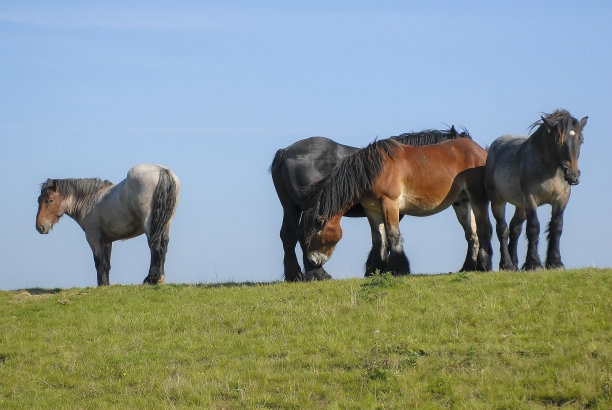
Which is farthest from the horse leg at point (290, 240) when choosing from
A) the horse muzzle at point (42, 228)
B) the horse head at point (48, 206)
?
the horse muzzle at point (42, 228)

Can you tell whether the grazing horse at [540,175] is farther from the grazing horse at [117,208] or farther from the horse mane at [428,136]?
the grazing horse at [117,208]

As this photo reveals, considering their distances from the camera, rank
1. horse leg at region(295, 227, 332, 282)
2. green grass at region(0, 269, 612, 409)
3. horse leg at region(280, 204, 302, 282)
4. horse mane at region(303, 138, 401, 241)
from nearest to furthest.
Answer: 1. green grass at region(0, 269, 612, 409)
2. horse mane at region(303, 138, 401, 241)
3. horse leg at region(295, 227, 332, 282)
4. horse leg at region(280, 204, 302, 282)

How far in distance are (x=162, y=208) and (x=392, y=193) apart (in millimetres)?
4885

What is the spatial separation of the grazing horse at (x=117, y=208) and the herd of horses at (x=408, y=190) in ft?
0.11

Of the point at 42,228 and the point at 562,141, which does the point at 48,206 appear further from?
the point at 562,141

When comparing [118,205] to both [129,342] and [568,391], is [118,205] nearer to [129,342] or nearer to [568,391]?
[129,342]

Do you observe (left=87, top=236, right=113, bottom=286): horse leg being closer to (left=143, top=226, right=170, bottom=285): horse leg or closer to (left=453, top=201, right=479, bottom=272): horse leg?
(left=143, top=226, right=170, bottom=285): horse leg

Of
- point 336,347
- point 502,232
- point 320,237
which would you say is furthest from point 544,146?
point 336,347

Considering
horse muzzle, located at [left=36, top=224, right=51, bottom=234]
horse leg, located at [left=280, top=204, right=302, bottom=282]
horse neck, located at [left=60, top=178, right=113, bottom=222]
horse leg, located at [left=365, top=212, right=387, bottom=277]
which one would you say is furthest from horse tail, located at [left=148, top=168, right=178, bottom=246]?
horse leg, located at [left=365, top=212, right=387, bottom=277]

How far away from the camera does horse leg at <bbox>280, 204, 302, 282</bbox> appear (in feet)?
58.0

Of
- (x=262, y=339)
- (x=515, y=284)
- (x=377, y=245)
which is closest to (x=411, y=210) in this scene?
(x=377, y=245)

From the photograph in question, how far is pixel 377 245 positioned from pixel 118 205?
583 centimetres

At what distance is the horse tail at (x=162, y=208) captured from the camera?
18734mm

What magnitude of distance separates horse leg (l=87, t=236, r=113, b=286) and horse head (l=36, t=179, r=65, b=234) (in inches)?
37.3
